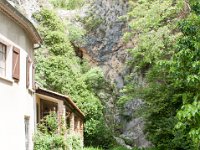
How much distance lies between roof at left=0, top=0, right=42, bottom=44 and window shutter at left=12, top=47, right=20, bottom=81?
110 cm

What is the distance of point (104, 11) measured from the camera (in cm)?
3678

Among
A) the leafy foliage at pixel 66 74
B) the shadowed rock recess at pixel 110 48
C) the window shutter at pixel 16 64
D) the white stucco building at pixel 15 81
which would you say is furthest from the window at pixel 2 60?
the shadowed rock recess at pixel 110 48

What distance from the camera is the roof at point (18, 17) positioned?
12598 mm

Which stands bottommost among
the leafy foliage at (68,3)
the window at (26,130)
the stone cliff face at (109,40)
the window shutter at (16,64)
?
the window at (26,130)

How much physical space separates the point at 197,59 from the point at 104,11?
26.5 m

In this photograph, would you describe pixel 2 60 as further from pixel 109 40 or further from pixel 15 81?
pixel 109 40

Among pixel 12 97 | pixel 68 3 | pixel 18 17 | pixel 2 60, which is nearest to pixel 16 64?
pixel 2 60

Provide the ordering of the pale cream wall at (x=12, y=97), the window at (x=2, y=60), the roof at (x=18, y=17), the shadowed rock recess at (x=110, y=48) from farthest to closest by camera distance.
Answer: the shadowed rock recess at (x=110, y=48)
the window at (x=2, y=60)
the pale cream wall at (x=12, y=97)
the roof at (x=18, y=17)

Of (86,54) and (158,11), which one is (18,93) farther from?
(86,54)

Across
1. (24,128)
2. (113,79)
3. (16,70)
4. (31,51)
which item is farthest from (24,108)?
(113,79)

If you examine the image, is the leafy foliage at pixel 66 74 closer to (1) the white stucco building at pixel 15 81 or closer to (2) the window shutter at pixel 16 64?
(1) the white stucco building at pixel 15 81

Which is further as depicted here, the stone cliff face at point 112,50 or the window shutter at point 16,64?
the stone cliff face at point 112,50

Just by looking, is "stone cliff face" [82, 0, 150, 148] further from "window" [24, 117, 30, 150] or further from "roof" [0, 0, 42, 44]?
"roof" [0, 0, 42, 44]

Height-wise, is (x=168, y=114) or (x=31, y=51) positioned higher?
(x=31, y=51)
